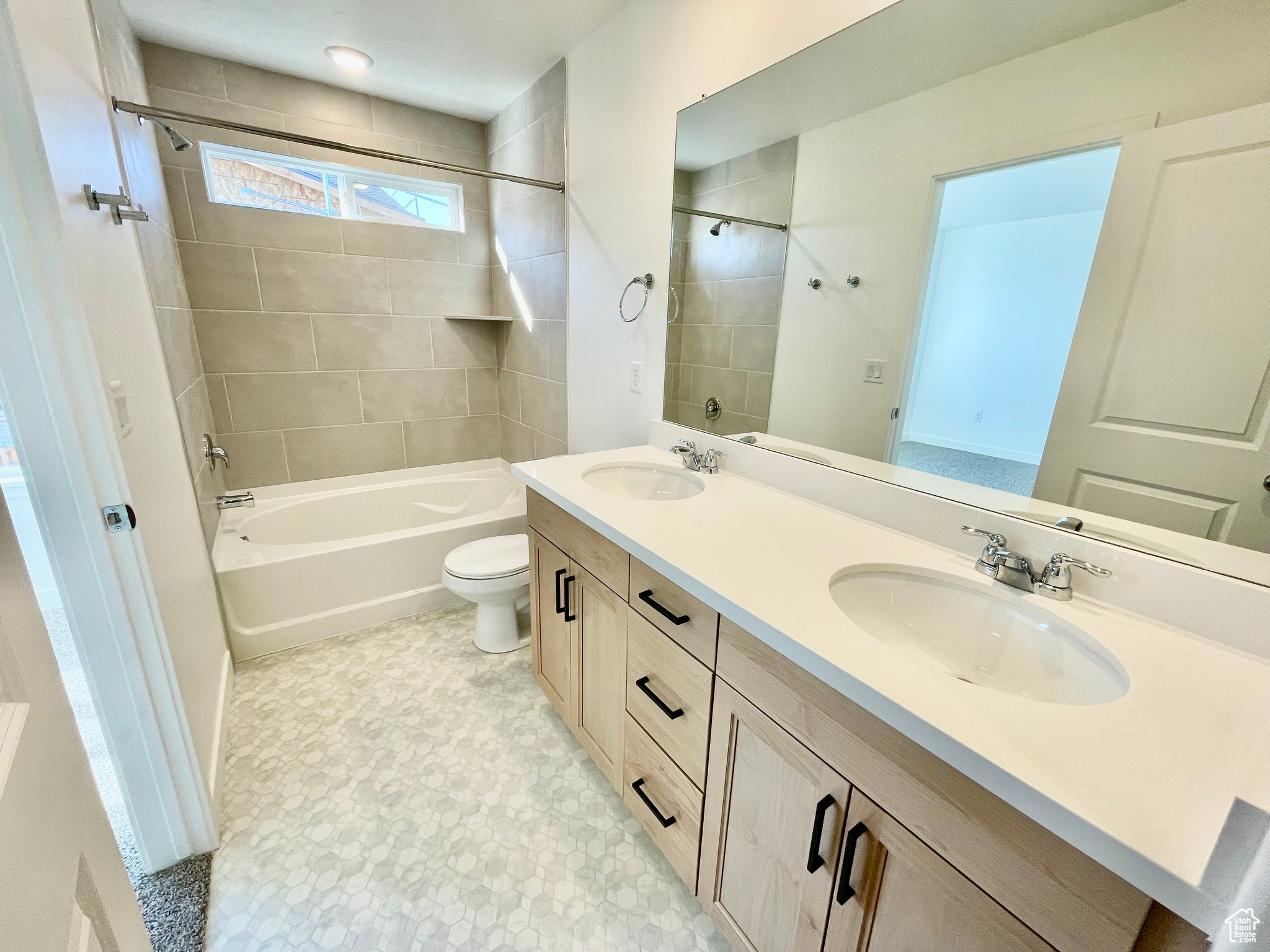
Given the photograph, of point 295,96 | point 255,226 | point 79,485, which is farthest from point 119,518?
point 295,96

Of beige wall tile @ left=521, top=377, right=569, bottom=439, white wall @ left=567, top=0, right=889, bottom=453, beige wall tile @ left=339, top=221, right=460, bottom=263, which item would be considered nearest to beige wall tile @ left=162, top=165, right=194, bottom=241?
beige wall tile @ left=339, top=221, right=460, bottom=263

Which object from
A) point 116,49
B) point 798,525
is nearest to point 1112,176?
point 798,525

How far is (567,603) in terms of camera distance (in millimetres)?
1476

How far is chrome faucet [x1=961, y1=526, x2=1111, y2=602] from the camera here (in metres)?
0.89

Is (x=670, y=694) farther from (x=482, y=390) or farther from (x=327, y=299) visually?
(x=327, y=299)

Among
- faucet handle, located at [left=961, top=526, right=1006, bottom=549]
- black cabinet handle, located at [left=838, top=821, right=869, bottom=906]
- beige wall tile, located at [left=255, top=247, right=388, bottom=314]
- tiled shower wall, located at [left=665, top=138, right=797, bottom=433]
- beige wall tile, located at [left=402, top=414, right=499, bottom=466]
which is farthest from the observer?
beige wall tile, located at [left=402, top=414, right=499, bottom=466]

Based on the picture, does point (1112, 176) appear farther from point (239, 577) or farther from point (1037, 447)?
point (239, 577)

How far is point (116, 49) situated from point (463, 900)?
8.95ft

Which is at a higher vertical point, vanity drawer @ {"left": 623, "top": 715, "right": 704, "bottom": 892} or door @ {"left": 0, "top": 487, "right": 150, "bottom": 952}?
door @ {"left": 0, "top": 487, "right": 150, "bottom": 952}

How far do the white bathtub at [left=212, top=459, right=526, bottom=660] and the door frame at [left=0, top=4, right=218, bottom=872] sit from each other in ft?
3.05

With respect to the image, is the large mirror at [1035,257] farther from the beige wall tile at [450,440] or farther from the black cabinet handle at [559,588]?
the beige wall tile at [450,440]

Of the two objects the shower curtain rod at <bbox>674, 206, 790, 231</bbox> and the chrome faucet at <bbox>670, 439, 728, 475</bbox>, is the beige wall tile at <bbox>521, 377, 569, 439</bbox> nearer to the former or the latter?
the chrome faucet at <bbox>670, 439, 728, 475</bbox>

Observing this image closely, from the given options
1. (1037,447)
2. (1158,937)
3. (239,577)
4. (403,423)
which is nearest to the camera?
(1158,937)

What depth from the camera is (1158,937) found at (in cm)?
48
